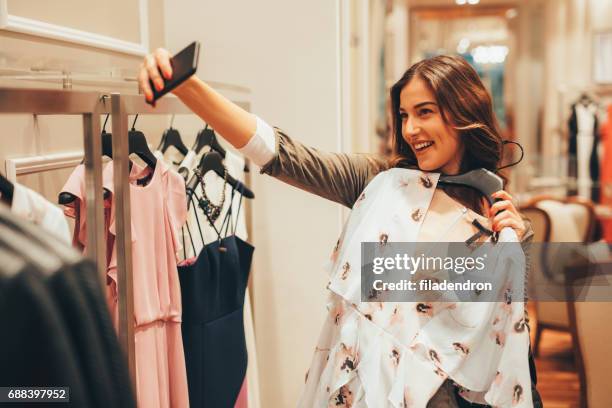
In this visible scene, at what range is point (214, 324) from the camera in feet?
4.50

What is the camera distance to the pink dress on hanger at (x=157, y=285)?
1.17 meters

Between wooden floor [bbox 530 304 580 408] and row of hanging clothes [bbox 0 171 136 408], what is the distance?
9.94 ft

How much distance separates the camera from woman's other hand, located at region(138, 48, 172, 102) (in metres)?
0.93

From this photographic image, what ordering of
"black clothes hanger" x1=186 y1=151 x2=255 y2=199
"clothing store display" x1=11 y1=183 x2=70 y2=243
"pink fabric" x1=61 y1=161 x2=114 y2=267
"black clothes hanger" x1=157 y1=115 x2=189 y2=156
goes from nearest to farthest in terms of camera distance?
"clothing store display" x1=11 y1=183 x2=70 y2=243 → "pink fabric" x1=61 y1=161 x2=114 y2=267 → "black clothes hanger" x1=186 y1=151 x2=255 y2=199 → "black clothes hanger" x1=157 y1=115 x2=189 y2=156

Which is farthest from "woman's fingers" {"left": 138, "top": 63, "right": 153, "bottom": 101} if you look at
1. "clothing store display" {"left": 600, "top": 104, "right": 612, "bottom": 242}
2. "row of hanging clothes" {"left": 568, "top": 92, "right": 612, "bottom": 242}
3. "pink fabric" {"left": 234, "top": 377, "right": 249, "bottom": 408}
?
"row of hanging clothes" {"left": 568, "top": 92, "right": 612, "bottom": 242}

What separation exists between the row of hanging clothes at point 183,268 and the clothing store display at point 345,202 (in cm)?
20

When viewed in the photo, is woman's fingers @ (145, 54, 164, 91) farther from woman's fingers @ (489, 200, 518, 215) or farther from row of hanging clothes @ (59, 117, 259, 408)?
woman's fingers @ (489, 200, 518, 215)

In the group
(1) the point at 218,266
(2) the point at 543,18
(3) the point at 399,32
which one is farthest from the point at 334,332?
(2) the point at 543,18

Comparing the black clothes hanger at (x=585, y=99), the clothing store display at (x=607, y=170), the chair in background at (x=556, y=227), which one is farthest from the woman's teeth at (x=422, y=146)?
the black clothes hanger at (x=585, y=99)

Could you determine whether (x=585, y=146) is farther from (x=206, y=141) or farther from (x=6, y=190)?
(x=6, y=190)

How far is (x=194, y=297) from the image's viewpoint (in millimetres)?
1307

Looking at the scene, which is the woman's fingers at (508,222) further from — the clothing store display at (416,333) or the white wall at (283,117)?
the white wall at (283,117)

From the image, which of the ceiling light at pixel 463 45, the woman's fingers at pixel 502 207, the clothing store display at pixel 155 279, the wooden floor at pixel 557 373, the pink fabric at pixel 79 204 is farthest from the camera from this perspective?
the ceiling light at pixel 463 45

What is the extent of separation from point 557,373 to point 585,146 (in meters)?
2.44
